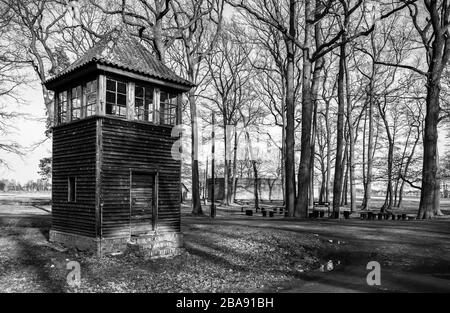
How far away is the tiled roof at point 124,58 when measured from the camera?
14.1 metres

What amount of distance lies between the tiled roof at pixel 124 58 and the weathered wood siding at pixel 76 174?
6.69 ft

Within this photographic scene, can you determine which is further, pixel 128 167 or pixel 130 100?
pixel 130 100

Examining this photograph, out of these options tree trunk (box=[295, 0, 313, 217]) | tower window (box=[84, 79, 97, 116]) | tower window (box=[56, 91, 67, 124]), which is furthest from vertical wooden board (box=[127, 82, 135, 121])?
tree trunk (box=[295, 0, 313, 217])

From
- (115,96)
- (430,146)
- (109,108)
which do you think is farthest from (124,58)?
(430,146)

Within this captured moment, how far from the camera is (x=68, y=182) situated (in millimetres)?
15141

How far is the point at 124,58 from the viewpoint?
48.5 ft

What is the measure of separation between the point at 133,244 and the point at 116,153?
313 centimetres

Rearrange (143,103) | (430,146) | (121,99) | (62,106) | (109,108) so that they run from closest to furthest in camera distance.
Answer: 1. (121,99)
2. (143,103)
3. (109,108)
4. (62,106)
5. (430,146)

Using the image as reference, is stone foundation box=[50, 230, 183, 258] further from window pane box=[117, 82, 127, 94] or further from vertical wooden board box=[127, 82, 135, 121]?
window pane box=[117, 82, 127, 94]

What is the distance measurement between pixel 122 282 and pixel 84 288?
1.04m

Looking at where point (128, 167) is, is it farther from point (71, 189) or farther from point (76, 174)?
point (71, 189)

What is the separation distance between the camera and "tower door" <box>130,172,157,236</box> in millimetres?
14484
